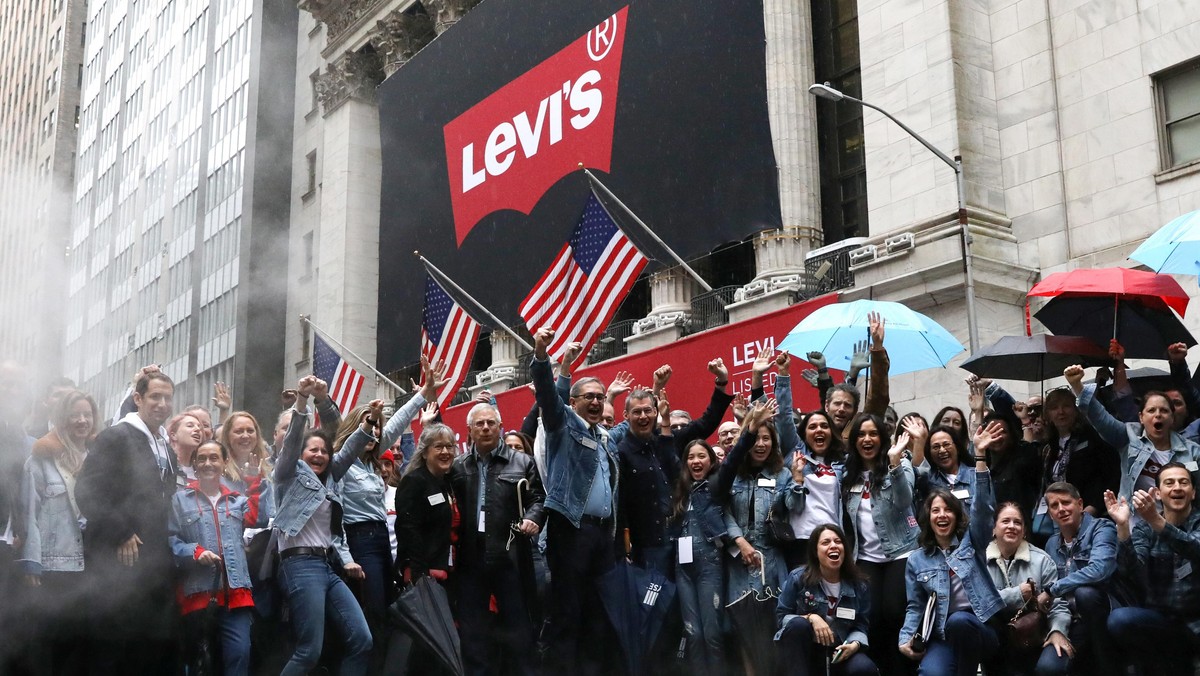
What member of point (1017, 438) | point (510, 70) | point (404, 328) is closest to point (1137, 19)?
point (1017, 438)

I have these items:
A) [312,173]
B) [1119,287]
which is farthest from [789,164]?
[312,173]

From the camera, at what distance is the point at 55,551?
7746mm

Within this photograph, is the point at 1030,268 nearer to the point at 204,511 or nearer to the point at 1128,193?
the point at 1128,193

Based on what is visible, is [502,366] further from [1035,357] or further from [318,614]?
[318,614]

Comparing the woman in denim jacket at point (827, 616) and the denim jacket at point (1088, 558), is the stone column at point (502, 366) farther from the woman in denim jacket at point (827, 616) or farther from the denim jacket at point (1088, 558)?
the denim jacket at point (1088, 558)

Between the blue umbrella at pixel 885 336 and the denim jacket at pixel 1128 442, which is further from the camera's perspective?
the blue umbrella at pixel 885 336

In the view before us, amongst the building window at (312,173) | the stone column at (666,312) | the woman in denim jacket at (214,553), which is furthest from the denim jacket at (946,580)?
the building window at (312,173)

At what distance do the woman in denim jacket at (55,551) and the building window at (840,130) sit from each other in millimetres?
18371

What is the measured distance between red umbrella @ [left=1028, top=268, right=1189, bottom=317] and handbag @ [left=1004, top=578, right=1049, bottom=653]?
297cm

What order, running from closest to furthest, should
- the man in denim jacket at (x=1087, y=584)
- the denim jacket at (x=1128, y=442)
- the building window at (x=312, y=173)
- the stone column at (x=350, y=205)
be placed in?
the man in denim jacket at (x=1087, y=584), the denim jacket at (x=1128, y=442), the stone column at (x=350, y=205), the building window at (x=312, y=173)

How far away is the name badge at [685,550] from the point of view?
8942 mm

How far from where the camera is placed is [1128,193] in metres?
18.3

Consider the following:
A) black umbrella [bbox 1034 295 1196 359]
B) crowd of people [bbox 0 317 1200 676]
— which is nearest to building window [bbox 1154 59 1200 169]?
black umbrella [bbox 1034 295 1196 359]

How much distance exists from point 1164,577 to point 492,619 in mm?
4342
